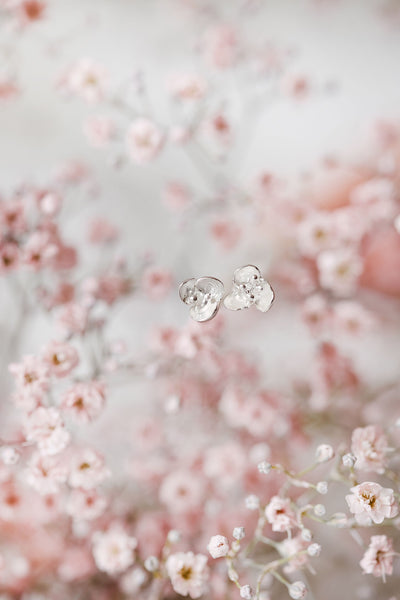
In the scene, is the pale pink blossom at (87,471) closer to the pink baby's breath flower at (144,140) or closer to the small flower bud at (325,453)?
the small flower bud at (325,453)

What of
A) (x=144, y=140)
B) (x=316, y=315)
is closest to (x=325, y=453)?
(x=316, y=315)

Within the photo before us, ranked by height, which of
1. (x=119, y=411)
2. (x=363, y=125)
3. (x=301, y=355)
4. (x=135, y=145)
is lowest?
(x=119, y=411)

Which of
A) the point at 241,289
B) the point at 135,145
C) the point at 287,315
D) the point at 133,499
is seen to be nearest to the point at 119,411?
the point at 133,499

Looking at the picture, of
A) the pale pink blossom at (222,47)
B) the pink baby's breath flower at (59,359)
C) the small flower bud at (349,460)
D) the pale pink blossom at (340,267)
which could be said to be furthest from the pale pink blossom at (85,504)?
the pale pink blossom at (222,47)

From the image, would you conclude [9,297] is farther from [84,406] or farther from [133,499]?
[84,406]

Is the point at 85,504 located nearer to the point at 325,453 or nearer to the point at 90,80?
the point at 325,453

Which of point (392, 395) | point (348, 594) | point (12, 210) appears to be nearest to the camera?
point (12, 210)
